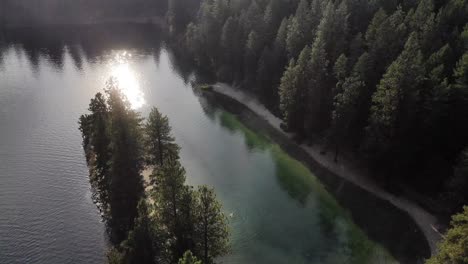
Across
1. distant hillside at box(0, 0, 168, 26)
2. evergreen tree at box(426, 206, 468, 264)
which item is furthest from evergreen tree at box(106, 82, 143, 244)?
distant hillside at box(0, 0, 168, 26)

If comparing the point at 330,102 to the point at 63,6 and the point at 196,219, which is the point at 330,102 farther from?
the point at 63,6

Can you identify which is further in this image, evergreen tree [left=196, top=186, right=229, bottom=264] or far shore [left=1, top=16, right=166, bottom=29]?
far shore [left=1, top=16, right=166, bottom=29]

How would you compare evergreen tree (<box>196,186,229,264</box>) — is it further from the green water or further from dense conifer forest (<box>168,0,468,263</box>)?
dense conifer forest (<box>168,0,468,263</box>)

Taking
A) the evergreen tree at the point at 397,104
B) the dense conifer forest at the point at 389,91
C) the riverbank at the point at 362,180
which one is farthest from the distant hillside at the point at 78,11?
the evergreen tree at the point at 397,104

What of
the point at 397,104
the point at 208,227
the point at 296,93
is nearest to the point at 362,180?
the point at 397,104

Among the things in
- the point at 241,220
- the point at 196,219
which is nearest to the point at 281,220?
the point at 241,220

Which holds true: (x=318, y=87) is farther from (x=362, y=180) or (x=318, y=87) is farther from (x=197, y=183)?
(x=197, y=183)
